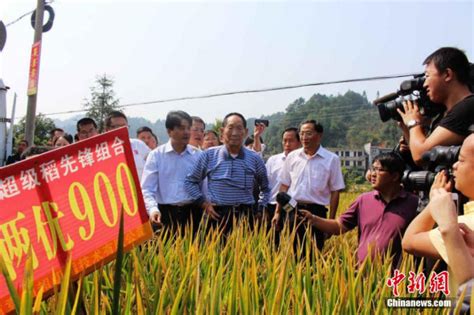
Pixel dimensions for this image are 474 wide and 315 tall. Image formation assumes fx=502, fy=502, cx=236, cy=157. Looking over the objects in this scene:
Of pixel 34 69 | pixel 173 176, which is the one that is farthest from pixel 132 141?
pixel 34 69

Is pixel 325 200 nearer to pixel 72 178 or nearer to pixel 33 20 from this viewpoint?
pixel 72 178

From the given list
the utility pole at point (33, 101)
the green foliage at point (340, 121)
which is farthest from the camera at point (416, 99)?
the green foliage at point (340, 121)

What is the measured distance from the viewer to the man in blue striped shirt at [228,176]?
2.98 m

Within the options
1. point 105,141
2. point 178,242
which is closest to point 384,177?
point 178,242

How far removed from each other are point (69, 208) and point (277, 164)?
9.75 ft

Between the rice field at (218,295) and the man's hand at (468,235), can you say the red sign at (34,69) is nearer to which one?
the rice field at (218,295)

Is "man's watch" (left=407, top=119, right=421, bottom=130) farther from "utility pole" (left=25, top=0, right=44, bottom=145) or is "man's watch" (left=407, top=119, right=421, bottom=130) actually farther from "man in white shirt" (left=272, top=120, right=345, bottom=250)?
"utility pole" (left=25, top=0, right=44, bottom=145)

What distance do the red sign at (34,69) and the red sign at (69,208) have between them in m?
6.81

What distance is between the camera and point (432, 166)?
157cm

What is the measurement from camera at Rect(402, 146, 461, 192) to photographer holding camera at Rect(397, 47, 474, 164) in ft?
0.28

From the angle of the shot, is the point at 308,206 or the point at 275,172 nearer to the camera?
the point at 308,206

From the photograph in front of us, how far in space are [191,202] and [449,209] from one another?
210cm

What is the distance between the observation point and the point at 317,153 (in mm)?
3404

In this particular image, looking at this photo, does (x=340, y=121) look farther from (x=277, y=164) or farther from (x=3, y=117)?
(x=277, y=164)
